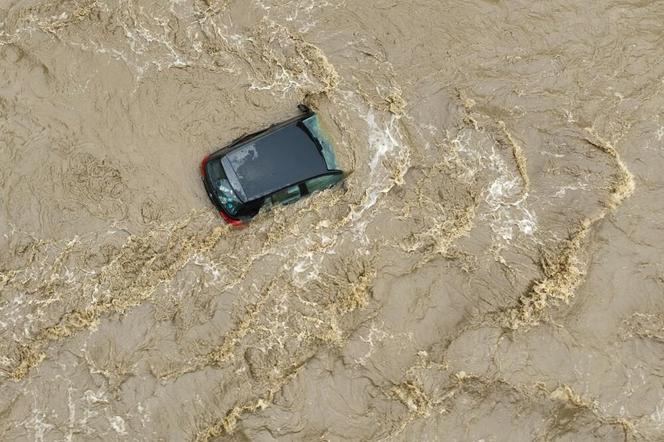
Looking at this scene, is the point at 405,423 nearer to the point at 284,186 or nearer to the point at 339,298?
Result: the point at 339,298

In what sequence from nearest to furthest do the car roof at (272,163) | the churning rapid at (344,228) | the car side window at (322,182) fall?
the car roof at (272,163) < the churning rapid at (344,228) < the car side window at (322,182)

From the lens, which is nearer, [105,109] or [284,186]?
[284,186]

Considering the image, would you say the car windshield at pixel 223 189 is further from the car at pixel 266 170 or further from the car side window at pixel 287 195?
the car side window at pixel 287 195

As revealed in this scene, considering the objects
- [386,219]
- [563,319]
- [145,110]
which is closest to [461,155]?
[386,219]

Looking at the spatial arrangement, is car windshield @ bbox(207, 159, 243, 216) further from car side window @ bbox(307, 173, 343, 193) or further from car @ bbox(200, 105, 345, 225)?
car side window @ bbox(307, 173, 343, 193)

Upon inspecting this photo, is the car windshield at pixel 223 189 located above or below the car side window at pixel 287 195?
above

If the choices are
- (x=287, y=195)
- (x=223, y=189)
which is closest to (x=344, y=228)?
(x=287, y=195)

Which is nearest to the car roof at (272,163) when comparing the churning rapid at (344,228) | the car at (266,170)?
the car at (266,170)
